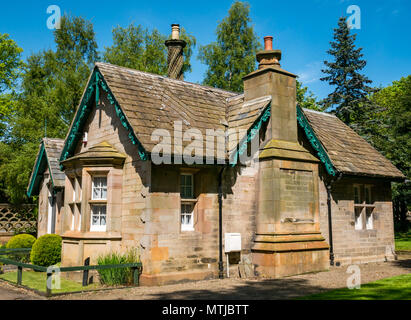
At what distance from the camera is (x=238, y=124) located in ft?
45.7

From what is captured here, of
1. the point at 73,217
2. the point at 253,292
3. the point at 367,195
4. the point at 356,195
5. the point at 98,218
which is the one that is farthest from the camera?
the point at 367,195

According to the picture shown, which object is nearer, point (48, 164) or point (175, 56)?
point (175, 56)

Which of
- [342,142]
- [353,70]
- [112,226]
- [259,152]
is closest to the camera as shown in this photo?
[112,226]

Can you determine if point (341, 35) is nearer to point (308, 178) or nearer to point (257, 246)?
point (308, 178)

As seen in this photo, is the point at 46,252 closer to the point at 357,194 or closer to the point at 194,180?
the point at 194,180

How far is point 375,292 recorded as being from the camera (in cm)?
935

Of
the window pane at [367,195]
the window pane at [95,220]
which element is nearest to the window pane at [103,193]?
the window pane at [95,220]

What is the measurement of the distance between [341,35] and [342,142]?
20.6m

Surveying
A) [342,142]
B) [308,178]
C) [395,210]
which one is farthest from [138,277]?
[395,210]

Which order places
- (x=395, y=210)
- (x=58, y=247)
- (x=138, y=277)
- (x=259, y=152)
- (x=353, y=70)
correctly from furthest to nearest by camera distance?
(x=395, y=210) → (x=353, y=70) → (x=58, y=247) → (x=259, y=152) → (x=138, y=277)

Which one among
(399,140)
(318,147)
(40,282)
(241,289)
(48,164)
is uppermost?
(399,140)

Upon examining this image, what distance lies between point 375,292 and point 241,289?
127 inches

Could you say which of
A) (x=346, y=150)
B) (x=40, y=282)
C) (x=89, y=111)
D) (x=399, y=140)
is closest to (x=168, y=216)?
(x=40, y=282)

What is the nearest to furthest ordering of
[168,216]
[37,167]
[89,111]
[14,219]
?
[168,216], [89,111], [37,167], [14,219]
